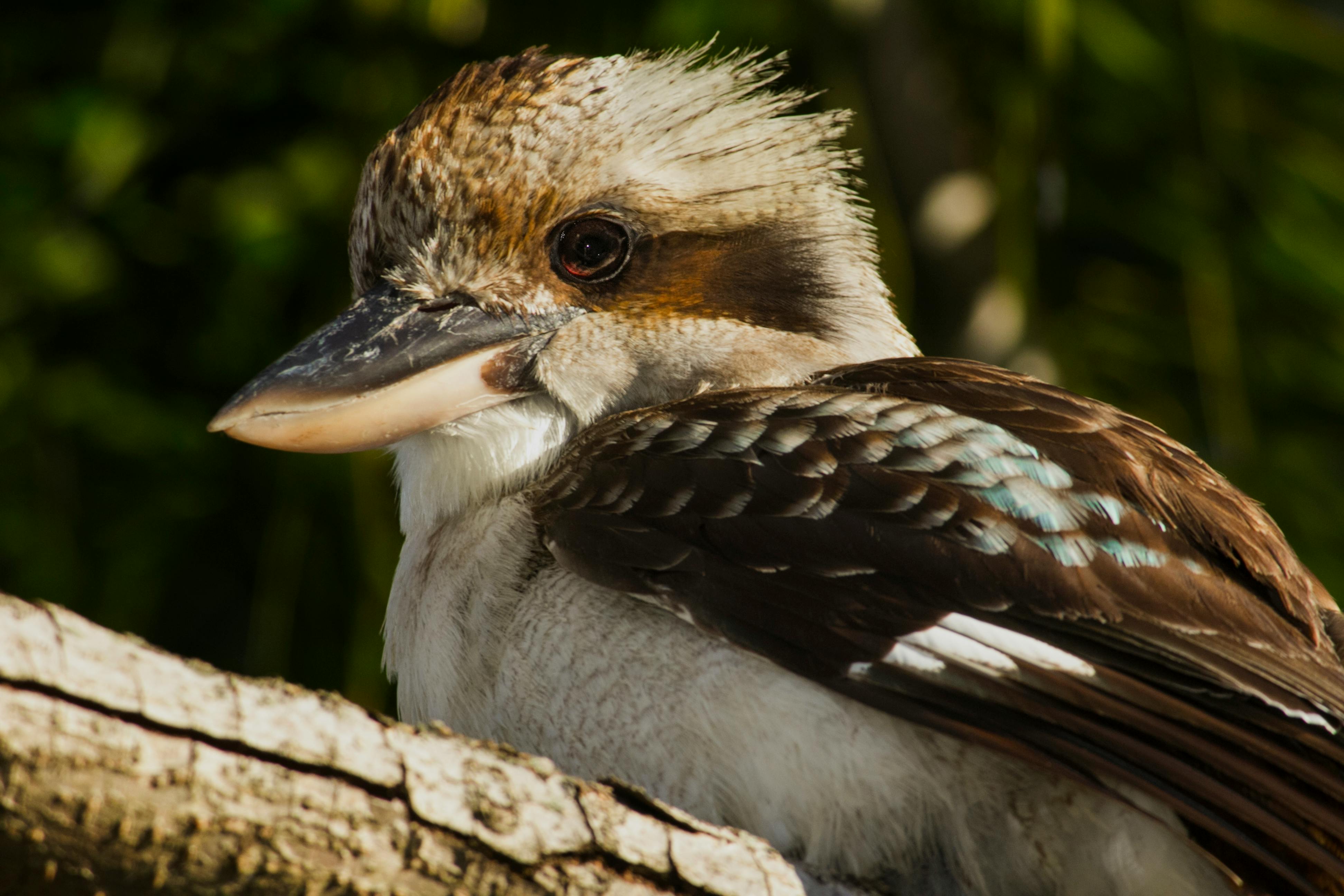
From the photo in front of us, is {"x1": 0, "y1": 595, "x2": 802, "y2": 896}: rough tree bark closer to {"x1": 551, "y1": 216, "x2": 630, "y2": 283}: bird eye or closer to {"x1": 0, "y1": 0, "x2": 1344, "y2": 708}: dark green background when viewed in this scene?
{"x1": 551, "y1": 216, "x2": 630, "y2": 283}: bird eye

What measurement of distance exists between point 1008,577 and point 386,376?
1103 millimetres

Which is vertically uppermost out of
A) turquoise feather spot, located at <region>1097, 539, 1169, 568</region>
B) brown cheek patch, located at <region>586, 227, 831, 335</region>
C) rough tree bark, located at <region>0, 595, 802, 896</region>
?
brown cheek patch, located at <region>586, 227, 831, 335</region>

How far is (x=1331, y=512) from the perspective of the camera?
4.09m

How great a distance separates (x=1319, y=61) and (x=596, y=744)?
10.8 ft

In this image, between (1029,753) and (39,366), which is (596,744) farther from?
(39,366)

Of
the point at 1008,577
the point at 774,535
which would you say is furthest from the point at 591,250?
the point at 1008,577

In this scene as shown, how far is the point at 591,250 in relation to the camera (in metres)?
2.61

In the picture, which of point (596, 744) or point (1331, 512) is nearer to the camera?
point (596, 744)

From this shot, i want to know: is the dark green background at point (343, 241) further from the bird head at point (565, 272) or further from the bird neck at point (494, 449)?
the bird neck at point (494, 449)

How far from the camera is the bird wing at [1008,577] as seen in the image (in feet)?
5.55

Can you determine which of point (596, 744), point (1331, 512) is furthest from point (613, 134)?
point (1331, 512)

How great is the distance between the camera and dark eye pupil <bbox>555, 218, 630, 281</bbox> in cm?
259

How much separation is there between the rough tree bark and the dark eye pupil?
120cm

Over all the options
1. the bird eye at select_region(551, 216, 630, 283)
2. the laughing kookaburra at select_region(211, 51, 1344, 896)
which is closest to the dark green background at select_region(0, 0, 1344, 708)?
the laughing kookaburra at select_region(211, 51, 1344, 896)
